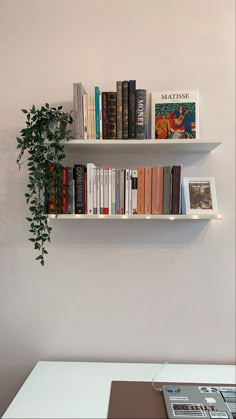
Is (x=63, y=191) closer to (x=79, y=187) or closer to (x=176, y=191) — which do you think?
(x=79, y=187)

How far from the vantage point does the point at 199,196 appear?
1761 millimetres

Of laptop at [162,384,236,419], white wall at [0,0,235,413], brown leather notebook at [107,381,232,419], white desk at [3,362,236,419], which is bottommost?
white desk at [3,362,236,419]

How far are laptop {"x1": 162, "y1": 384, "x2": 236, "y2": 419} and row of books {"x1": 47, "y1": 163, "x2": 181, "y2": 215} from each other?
81 cm

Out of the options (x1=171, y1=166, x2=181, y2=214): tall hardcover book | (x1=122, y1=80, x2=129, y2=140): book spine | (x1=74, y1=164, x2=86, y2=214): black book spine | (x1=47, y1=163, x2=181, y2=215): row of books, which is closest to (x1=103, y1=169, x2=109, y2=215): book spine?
(x1=47, y1=163, x2=181, y2=215): row of books

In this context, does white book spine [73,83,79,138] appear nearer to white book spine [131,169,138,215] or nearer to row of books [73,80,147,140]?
row of books [73,80,147,140]

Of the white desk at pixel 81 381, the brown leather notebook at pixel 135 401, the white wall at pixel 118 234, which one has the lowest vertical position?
the white desk at pixel 81 381

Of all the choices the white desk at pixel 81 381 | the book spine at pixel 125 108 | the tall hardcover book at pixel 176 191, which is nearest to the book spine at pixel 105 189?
the book spine at pixel 125 108

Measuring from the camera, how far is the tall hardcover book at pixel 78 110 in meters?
1.69

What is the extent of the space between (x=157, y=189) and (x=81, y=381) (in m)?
0.99

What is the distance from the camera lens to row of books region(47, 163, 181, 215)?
1.71 m

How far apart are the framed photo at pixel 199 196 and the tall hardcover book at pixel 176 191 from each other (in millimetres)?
43

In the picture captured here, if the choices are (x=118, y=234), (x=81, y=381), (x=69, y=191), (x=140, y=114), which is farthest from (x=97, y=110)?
(x=81, y=381)

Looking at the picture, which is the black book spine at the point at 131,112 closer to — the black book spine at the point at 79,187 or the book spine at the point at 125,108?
the book spine at the point at 125,108

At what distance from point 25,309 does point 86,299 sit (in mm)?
352
